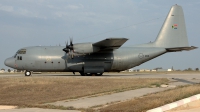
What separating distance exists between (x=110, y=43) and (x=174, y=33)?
1075 cm

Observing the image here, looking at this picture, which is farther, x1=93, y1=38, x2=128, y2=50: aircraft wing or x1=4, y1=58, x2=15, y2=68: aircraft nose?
x1=4, y1=58, x2=15, y2=68: aircraft nose

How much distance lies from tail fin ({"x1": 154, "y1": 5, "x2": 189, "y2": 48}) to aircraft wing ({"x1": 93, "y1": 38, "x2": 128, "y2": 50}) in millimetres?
7553

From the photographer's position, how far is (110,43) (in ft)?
107

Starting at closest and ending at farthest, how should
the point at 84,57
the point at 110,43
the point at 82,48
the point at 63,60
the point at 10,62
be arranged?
the point at 110,43 < the point at 82,48 < the point at 63,60 < the point at 84,57 < the point at 10,62

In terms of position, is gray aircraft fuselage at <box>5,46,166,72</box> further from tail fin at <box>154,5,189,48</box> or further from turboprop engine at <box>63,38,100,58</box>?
tail fin at <box>154,5,189,48</box>

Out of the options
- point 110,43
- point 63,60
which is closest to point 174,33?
point 110,43

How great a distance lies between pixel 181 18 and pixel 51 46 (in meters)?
18.2

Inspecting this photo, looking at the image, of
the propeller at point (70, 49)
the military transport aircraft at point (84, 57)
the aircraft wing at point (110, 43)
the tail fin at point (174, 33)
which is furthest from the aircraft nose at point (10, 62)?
the tail fin at point (174, 33)

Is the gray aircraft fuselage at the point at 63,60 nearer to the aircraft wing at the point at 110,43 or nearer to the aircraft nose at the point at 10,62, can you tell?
the aircraft nose at the point at 10,62

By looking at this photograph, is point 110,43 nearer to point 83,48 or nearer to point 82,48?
point 83,48

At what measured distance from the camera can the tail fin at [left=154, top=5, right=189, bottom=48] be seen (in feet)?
124

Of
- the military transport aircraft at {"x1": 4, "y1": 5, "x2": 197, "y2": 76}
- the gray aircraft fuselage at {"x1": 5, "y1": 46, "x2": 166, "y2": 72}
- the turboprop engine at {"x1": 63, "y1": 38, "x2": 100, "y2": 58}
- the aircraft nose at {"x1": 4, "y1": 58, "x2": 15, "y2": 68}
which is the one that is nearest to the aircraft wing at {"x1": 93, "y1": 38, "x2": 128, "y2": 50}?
the military transport aircraft at {"x1": 4, "y1": 5, "x2": 197, "y2": 76}

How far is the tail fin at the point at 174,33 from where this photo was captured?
37.9 meters

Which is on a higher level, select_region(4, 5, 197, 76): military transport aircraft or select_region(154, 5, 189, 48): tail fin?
select_region(154, 5, 189, 48): tail fin
